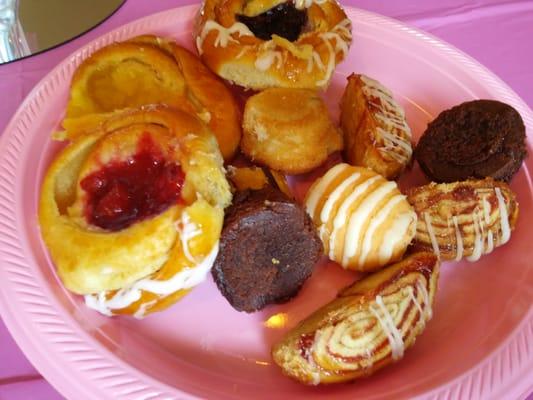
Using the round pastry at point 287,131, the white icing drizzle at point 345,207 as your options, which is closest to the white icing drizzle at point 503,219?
the white icing drizzle at point 345,207

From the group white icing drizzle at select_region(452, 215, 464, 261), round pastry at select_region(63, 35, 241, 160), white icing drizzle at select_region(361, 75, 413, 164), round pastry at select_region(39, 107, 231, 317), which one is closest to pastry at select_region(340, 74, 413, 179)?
white icing drizzle at select_region(361, 75, 413, 164)

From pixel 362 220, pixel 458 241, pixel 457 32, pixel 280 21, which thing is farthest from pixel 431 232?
pixel 457 32

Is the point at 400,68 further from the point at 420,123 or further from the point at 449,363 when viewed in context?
the point at 449,363

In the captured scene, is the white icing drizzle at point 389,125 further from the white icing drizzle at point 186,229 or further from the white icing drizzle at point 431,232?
the white icing drizzle at point 186,229

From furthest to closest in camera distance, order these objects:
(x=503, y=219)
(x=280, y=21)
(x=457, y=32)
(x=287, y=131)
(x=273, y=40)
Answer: (x=457, y=32), (x=280, y=21), (x=273, y=40), (x=287, y=131), (x=503, y=219)

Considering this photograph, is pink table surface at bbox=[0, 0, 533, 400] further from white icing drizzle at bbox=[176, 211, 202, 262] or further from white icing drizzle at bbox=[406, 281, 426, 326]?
white icing drizzle at bbox=[406, 281, 426, 326]

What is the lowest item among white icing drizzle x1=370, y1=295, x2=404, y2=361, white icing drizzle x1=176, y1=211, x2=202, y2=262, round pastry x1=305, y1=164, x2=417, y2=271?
white icing drizzle x1=370, y1=295, x2=404, y2=361

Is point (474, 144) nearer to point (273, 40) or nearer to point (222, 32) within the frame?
point (273, 40)
